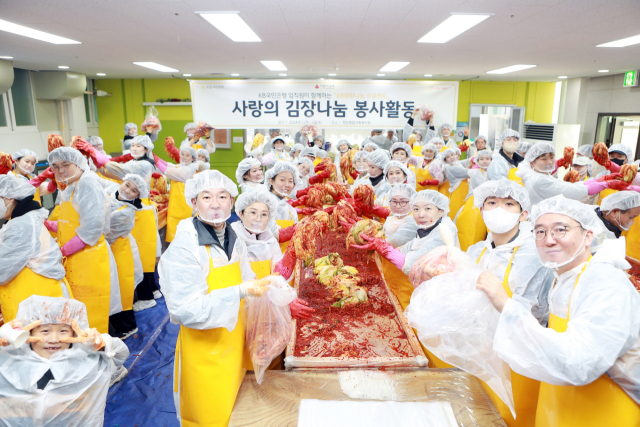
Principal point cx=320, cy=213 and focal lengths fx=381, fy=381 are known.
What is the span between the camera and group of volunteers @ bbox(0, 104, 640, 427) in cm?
134

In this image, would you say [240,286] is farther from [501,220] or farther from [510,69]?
[510,69]

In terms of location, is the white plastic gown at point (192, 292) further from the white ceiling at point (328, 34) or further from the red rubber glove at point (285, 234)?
the white ceiling at point (328, 34)

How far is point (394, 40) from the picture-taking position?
5250 millimetres

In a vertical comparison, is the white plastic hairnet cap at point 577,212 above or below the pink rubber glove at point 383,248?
above

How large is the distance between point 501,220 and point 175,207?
4790mm

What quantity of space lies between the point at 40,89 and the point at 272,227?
8964 millimetres

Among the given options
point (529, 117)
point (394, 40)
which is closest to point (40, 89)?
point (394, 40)

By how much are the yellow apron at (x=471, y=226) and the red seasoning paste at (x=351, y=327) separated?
1.60 m

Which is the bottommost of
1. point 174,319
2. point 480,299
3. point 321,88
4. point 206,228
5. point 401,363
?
point 401,363

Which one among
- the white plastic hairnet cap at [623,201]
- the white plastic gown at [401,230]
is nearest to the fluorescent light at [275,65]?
the white plastic gown at [401,230]

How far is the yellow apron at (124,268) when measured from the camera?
150 inches

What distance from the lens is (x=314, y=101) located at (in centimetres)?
342

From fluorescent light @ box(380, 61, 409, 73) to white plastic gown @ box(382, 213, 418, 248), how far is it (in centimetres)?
497

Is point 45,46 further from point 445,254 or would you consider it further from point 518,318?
point 518,318
